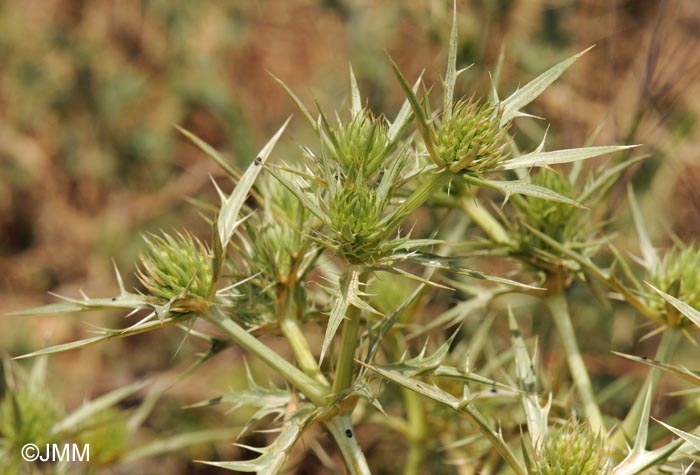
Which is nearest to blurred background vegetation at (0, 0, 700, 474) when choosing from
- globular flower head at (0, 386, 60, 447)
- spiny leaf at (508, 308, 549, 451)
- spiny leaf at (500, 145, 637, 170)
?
globular flower head at (0, 386, 60, 447)

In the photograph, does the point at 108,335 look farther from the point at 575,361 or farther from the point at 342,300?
the point at 575,361

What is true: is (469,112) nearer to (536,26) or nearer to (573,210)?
(573,210)

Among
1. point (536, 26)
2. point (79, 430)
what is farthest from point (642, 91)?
point (79, 430)

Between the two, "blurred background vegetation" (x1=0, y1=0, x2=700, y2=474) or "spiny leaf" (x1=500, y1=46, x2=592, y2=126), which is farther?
"blurred background vegetation" (x1=0, y1=0, x2=700, y2=474)

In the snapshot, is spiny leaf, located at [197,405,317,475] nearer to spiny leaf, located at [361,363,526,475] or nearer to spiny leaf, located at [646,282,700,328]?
spiny leaf, located at [361,363,526,475]

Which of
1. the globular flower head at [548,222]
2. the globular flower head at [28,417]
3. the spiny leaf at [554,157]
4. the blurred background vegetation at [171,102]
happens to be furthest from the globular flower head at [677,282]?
the blurred background vegetation at [171,102]

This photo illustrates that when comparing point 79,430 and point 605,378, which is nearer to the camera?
point 79,430
